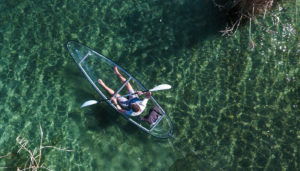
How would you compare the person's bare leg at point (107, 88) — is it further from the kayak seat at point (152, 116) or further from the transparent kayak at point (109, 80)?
the kayak seat at point (152, 116)

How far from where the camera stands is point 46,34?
8.93m

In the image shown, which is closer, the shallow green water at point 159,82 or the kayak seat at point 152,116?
the kayak seat at point 152,116

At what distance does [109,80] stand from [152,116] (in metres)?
1.62

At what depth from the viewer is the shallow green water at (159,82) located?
8.28m

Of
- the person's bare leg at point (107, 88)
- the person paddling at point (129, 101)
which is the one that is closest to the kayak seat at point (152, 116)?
the person paddling at point (129, 101)

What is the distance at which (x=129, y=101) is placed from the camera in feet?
26.6

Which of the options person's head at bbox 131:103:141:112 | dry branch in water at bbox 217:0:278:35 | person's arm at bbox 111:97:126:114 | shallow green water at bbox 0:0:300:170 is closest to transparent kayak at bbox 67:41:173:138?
person's arm at bbox 111:97:126:114

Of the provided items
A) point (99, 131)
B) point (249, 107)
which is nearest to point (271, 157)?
point (249, 107)

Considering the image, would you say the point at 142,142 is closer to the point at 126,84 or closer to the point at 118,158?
the point at 118,158

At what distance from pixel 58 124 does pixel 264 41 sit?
6.48m

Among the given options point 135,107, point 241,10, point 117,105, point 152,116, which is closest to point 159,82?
point 152,116

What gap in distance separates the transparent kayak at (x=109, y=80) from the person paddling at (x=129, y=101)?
10 cm

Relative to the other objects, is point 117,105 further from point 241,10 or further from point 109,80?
point 241,10

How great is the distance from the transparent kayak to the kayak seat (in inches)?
4.2
